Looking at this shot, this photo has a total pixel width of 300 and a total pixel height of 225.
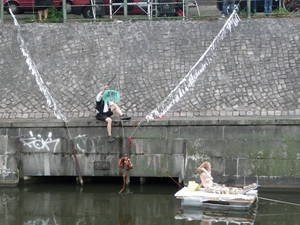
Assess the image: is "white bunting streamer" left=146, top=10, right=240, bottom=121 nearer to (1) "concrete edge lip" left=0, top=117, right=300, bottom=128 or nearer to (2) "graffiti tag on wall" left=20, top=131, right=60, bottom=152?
(1) "concrete edge lip" left=0, top=117, right=300, bottom=128

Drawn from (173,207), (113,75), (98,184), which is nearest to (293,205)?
(173,207)

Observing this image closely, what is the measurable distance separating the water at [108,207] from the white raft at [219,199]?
0.30m

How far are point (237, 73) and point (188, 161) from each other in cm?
457

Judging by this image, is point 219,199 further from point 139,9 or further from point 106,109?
point 139,9

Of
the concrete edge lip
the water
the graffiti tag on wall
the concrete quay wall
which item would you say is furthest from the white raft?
the graffiti tag on wall

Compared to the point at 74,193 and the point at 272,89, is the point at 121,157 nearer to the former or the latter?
the point at 74,193

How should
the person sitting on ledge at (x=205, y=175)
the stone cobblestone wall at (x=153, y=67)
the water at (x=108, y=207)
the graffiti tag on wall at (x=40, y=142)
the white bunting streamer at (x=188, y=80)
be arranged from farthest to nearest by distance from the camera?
the stone cobblestone wall at (x=153, y=67), the white bunting streamer at (x=188, y=80), the graffiti tag on wall at (x=40, y=142), the person sitting on ledge at (x=205, y=175), the water at (x=108, y=207)

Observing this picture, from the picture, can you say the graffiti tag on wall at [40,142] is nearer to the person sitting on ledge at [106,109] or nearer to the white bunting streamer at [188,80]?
the person sitting on ledge at [106,109]

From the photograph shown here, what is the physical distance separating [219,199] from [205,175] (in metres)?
0.96

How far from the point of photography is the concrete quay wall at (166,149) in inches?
1026

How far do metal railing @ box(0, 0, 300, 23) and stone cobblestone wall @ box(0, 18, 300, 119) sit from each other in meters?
1.11

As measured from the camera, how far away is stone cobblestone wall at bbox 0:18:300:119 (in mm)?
28250

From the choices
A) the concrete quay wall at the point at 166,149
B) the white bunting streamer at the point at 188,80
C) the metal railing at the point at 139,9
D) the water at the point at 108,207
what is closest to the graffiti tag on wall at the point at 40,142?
the concrete quay wall at the point at 166,149

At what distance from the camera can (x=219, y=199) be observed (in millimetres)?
23969
